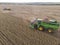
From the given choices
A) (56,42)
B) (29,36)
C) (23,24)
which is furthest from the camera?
(23,24)

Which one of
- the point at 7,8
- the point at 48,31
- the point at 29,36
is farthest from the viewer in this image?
the point at 7,8

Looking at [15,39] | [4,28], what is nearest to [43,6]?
[4,28]

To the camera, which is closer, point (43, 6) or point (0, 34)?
point (0, 34)

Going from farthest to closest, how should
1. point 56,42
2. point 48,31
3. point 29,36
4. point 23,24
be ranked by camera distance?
point 23,24 < point 48,31 < point 29,36 < point 56,42

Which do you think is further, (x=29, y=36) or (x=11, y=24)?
(x=11, y=24)

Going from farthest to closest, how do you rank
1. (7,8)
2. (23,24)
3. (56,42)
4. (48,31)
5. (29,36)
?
(7,8), (23,24), (48,31), (29,36), (56,42)

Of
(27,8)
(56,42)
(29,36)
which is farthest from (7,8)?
(56,42)

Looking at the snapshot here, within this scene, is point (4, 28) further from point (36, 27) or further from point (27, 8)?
point (27, 8)

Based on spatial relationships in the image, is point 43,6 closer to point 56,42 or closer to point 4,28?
point 4,28
